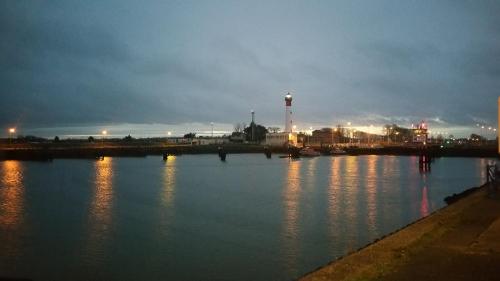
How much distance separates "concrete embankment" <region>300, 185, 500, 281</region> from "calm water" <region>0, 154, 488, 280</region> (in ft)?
16.3

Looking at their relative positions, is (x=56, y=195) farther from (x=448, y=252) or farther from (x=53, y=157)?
(x=53, y=157)

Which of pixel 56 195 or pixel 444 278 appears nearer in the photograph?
pixel 444 278

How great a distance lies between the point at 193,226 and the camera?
25.6 metres

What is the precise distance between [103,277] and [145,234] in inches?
286

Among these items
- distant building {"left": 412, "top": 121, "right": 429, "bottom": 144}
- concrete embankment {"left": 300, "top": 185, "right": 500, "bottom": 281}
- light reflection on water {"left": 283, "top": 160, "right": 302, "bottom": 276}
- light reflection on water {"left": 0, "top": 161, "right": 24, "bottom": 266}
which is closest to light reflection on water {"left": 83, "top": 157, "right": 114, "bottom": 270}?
light reflection on water {"left": 0, "top": 161, "right": 24, "bottom": 266}

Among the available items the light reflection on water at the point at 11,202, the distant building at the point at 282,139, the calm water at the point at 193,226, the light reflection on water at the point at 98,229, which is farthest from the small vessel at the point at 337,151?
the light reflection on water at the point at 98,229

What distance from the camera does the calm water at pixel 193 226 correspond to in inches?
695

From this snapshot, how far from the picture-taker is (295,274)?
659 inches

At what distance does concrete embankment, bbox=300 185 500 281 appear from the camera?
920 centimetres

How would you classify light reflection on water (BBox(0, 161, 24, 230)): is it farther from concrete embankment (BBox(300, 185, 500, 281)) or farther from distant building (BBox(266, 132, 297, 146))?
distant building (BBox(266, 132, 297, 146))

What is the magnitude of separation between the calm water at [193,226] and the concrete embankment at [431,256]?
497 cm

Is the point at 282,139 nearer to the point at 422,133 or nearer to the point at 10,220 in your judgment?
the point at 422,133

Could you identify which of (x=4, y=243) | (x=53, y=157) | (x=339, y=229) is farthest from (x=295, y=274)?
(x=53, y=157)

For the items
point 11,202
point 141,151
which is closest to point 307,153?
point 141,151
